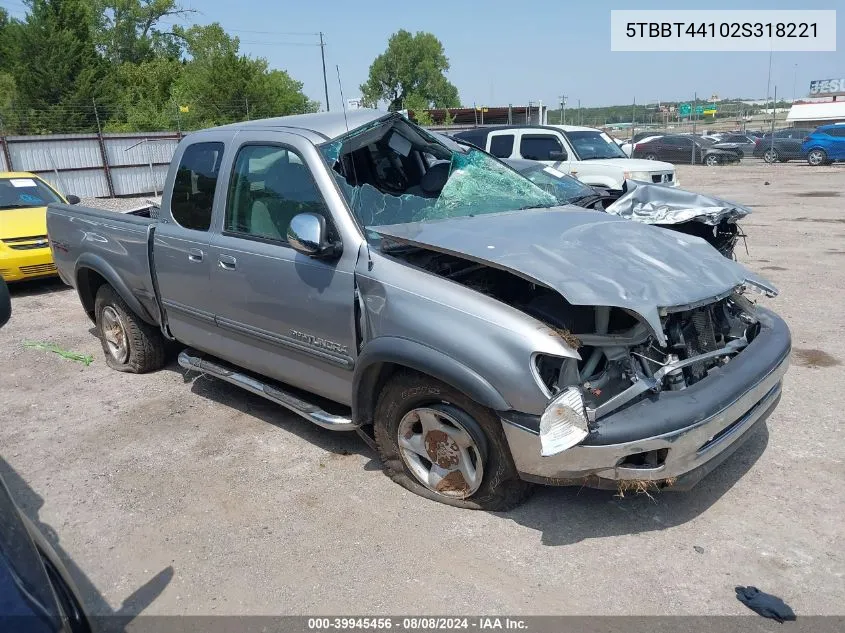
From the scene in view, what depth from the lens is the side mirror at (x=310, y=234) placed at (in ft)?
11.3

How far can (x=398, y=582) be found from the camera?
9.64 ft

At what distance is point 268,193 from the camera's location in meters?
4.07

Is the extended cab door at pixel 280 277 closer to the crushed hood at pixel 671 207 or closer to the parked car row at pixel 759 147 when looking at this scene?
the crushed hood at pixel 671 207

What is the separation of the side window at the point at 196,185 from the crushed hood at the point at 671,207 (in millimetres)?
3004

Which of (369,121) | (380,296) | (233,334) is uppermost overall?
(369,121)

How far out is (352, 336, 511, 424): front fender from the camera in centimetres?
295

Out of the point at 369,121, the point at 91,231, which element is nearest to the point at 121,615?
the point at 369,121

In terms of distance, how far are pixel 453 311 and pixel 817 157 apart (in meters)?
28.3

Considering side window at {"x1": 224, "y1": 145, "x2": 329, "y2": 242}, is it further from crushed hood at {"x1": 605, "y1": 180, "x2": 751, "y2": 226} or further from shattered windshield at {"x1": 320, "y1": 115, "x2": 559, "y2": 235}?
crushed hood at {"x1": 605, "y1": 180, "x2": 751, "y2": 226}

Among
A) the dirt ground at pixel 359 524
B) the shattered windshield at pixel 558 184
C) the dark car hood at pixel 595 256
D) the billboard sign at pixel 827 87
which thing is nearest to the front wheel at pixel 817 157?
the shattered windshield at pixel 558 184

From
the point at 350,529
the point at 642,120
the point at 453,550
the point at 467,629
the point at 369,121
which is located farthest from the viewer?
the point at 642,120

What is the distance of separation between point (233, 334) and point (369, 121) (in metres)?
1.62

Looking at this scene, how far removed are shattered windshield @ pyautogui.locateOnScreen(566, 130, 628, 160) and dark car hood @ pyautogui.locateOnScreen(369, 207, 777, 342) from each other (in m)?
Result: 9.21

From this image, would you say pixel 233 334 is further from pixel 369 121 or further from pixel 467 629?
pixel 467 629
